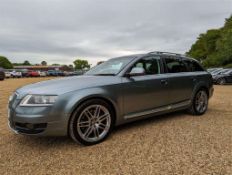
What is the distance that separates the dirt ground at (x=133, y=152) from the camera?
273 cm

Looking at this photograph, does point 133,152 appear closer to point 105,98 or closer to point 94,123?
point 94,123

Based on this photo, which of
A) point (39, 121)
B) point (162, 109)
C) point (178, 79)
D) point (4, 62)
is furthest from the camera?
point (4, 62)

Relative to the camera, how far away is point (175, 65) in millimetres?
5020

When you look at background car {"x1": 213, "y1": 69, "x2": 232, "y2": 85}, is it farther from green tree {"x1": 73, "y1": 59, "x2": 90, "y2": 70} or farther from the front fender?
green tree {"x1": 73, "y1": 59, "x2": 90, "y2": 70}

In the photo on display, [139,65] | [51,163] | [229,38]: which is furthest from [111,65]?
[229,38]

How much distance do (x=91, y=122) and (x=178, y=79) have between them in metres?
2.25

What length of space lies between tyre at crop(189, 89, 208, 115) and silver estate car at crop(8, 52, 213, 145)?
0.03 m

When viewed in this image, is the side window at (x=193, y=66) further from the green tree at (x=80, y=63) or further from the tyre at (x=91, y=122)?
the green tree at (x=80, y=63)

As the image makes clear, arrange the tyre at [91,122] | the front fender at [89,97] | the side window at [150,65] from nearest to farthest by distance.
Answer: the front fender at [89,97], the tyre at [91,122], the side window at [150,65]

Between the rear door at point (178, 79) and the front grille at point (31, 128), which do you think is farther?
the rear door at point (178, 79)

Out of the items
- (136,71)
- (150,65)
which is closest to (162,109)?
(150,65)

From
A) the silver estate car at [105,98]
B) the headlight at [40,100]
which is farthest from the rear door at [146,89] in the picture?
the headlight at [40,100]

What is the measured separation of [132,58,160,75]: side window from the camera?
434 centimetres

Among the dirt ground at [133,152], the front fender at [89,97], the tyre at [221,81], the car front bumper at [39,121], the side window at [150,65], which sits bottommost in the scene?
the dirt ground at [133,152]
